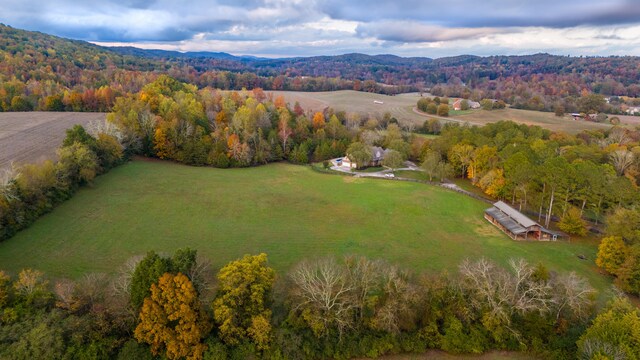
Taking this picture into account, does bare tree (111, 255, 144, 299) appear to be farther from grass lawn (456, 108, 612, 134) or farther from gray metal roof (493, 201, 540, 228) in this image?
grass lawn (456, 108, 612, 134)

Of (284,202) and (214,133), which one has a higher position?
(214,133)

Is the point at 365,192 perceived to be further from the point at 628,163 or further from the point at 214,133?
the point at 628,163

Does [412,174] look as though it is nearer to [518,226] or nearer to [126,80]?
[518,226]

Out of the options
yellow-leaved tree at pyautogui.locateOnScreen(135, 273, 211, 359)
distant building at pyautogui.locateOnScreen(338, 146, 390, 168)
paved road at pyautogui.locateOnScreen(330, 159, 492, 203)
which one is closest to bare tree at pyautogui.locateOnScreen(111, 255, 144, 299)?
yellow-leaved tree at pyautogui.locateOnScreen(135, 273, 211, 359)

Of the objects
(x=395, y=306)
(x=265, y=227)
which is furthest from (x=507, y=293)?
(x=265, y=227)

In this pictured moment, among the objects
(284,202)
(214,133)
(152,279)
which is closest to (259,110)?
(214,133)

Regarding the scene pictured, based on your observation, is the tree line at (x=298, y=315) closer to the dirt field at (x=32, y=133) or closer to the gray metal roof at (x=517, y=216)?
the gray metal roof at (x=517, y=216)

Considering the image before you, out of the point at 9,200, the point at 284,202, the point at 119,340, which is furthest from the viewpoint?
the point at 284,202
